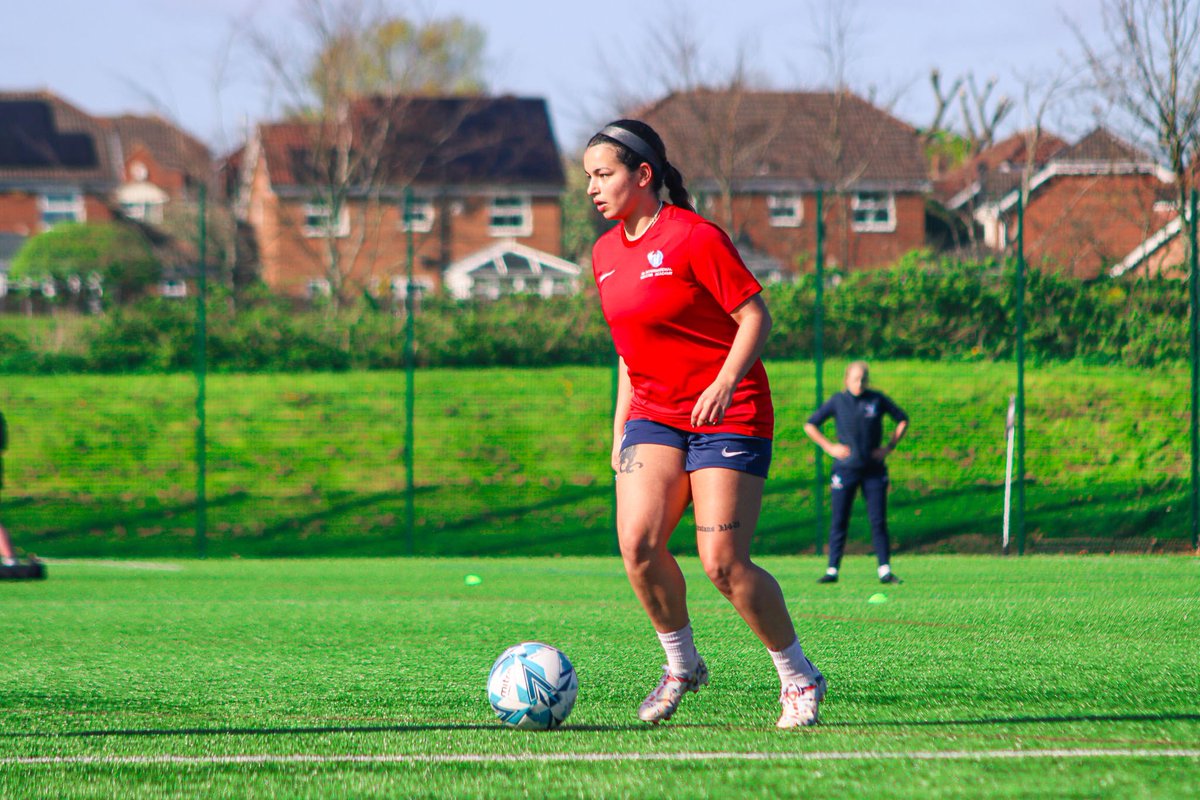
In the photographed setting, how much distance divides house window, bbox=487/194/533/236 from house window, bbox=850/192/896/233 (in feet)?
55.2

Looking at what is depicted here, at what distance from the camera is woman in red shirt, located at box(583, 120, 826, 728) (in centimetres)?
441

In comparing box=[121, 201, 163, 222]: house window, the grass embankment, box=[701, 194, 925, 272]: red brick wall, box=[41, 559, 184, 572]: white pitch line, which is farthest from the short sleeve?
box=[121, 201, 163, 222]: house window

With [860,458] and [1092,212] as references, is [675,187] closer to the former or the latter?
[860,458]

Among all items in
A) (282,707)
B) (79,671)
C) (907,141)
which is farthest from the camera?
(907,141)

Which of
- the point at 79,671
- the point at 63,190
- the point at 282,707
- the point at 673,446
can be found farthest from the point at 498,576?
the point at 63,190

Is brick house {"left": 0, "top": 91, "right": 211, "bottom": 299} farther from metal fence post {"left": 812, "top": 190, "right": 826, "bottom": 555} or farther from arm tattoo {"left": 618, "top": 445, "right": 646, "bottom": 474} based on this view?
arm tattoo {"left": 618, "top": 445, "right": 646, "bottom": 474}

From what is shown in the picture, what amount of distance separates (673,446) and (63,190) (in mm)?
51731

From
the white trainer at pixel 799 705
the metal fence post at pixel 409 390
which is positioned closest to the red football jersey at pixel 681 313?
the white trainer at pixel 799 705

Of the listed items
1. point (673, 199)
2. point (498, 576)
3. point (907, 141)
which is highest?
point (907, 141)

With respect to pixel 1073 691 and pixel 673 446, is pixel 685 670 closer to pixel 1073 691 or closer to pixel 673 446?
pixel 673 446

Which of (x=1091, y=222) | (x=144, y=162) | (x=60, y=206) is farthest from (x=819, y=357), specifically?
(x=144, y=162)

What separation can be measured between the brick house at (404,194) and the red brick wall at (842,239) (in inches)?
129

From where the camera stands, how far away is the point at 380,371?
18.4 meters

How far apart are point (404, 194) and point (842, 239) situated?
860 cm
